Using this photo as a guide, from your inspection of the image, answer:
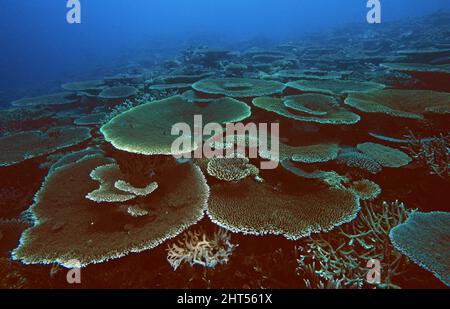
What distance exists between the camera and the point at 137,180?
10.9 ft

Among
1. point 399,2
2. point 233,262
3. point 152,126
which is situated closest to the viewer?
point 233,262

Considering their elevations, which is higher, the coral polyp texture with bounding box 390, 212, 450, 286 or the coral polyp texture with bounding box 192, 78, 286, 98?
the coral polyp texture with bounding box 192, 78, 286, 98

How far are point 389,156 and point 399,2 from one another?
156843 millimetres

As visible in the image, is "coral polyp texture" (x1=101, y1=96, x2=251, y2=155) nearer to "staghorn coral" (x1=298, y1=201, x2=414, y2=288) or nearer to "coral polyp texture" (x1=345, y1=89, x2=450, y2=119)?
"staghorn coral" (x1=298, y1=201, x2=414, y2=288)

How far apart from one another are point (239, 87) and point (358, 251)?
450cm

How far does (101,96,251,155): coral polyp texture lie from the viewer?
11.1 feet

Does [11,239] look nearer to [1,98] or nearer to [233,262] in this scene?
[233,262]

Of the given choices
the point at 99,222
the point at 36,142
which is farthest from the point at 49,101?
the point at 99,222

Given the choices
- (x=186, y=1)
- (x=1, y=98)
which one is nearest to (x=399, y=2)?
(x=186, y=1)

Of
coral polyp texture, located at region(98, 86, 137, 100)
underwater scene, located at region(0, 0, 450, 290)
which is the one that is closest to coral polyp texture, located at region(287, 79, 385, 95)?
underwater scene, located at region(0, 0, 450, 290)

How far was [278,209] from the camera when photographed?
2.81 metres

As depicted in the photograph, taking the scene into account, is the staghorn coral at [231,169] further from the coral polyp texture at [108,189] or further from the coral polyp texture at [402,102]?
the coral polyp texture at [402,102]

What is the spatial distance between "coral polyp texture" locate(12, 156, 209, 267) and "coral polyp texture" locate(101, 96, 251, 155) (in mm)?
436

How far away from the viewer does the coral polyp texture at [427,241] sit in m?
2.11
